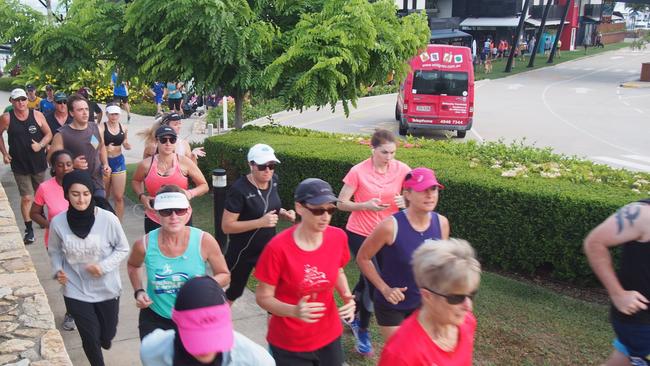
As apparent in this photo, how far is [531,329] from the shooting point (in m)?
5.88

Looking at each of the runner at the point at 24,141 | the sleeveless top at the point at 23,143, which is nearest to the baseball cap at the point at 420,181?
the runner at the point at 24,141

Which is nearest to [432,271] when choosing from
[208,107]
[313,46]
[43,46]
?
[313,46]

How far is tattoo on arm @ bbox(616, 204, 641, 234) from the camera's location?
3762mm

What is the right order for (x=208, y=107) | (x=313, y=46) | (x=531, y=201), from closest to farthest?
(x=531, y=201) → (x=313, y=46) → (x=208, y=107)

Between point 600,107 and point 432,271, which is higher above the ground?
point 432,271

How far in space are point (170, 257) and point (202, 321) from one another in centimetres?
158

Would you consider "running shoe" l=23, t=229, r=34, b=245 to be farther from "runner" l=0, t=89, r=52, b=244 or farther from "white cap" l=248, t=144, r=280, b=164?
"white cap" l=248, t=144, r=280, b=164

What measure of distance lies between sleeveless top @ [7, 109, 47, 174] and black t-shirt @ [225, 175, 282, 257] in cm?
454

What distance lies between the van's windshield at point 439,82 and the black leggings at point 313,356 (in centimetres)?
1558

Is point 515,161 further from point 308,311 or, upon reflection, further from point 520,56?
point 520,56

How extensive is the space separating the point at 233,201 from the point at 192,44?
5689mm

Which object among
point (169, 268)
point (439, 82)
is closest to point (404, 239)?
point (169, 268)

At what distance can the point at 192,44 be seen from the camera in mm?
10164

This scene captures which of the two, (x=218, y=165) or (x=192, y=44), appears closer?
(x=192, y=44)
